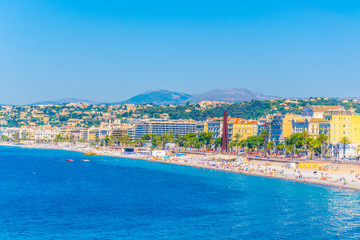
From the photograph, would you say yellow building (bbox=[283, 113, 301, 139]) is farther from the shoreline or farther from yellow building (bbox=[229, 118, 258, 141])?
the shoreline

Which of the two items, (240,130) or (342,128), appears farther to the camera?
(240,130)

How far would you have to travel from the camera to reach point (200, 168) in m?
104

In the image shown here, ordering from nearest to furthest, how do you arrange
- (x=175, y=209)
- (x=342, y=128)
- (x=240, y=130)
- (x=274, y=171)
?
(x=175, y=209), (x=274, y=171), (x=342, y=128), (x=240, y=130)

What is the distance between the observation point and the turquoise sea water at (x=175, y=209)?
145 ft

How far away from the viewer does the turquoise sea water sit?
44.3 metres

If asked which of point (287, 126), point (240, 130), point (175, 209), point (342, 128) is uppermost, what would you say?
point (287, 126)

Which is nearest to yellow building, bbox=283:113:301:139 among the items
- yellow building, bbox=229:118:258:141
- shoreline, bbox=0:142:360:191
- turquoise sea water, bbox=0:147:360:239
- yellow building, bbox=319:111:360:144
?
yellow building, bbox=229:118:258:141

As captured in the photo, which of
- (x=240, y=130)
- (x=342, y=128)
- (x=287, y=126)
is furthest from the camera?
(x=240, y=130)

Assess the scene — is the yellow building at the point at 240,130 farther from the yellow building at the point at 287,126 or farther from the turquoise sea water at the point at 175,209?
the turquoise sea water at the point at 175,209

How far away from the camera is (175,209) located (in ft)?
178

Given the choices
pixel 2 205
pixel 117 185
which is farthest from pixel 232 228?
pixel 117 185

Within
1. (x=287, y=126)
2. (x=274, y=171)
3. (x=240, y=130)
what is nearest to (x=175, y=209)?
(x=274, y=171)

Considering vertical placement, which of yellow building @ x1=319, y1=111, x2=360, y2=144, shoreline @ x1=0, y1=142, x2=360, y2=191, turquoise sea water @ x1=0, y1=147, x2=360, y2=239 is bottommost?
turquoise sea water @ x1=0, y1=147, x2=360, y2=239

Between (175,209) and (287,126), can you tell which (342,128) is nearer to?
(287,126)
